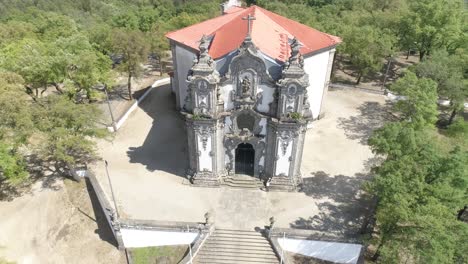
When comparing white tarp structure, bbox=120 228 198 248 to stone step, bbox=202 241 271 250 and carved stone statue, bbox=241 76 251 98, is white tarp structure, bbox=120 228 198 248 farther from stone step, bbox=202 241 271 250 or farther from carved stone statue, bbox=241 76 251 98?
carved stone statue, bbox=241 76 251 98

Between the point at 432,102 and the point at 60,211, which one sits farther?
the point at 432,102

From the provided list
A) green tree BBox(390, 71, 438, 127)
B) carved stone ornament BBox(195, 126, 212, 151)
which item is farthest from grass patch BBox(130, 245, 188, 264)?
green tree BBox(390, 71, 438, 127)

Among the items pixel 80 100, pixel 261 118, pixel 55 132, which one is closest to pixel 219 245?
pixel 261 118

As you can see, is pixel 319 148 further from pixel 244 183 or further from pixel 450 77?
pixel 450 77

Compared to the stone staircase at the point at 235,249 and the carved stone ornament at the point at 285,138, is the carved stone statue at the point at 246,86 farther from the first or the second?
the stone staircase at the point at 235,249

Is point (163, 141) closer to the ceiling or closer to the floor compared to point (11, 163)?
closer to the floor

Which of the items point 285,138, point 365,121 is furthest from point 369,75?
point 285,138

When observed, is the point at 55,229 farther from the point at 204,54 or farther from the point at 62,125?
the point at 204,54
